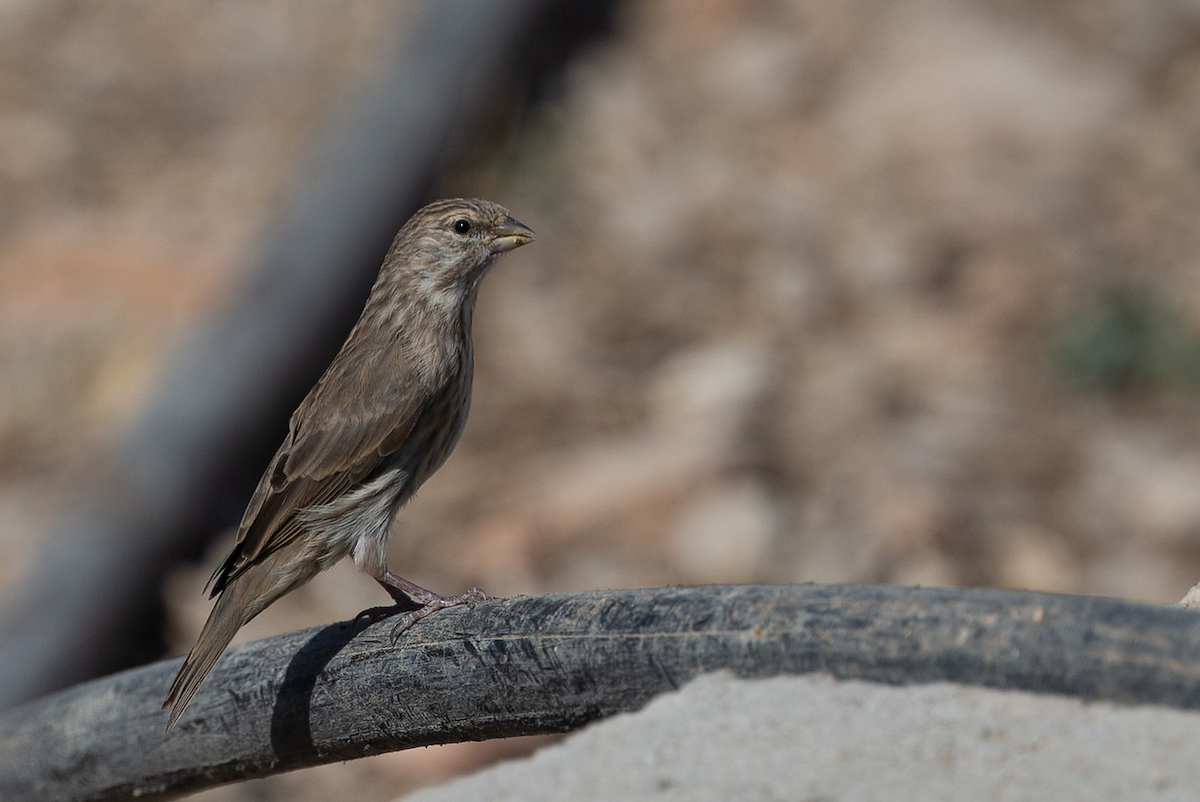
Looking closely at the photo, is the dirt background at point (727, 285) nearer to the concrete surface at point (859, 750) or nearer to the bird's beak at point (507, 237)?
the bird's beak at point (507, 237)

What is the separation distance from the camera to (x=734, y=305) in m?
8.81

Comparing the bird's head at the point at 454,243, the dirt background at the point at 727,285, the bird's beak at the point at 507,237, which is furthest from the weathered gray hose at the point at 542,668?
the dirt background at the point at 727,285

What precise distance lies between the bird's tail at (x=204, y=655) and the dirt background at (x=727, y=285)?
103 inches

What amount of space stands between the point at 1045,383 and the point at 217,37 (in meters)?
6.82

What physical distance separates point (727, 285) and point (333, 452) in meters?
4.82

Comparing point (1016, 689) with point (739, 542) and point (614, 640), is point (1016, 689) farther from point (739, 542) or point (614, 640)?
point (739, 542)

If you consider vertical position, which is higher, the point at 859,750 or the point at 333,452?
the point at 333,452

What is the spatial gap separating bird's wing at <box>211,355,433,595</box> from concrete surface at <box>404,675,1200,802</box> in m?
1.28

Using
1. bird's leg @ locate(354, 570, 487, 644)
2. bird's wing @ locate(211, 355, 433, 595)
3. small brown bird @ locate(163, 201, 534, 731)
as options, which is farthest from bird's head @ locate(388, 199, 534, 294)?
bird's leg @ locate(354, 570, 487, 644)

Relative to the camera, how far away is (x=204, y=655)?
3951 millimetres

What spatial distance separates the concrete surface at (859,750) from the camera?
9.02ft

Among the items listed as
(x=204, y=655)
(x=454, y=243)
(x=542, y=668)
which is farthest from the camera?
(x=454, y=243)

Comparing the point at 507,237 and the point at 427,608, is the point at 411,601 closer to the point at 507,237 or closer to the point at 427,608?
the point at 427,608

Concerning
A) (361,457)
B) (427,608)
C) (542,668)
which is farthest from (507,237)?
(542,668)
